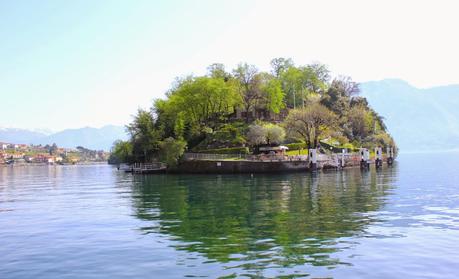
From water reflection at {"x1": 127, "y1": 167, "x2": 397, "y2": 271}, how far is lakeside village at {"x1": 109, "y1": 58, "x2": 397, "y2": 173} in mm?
48572

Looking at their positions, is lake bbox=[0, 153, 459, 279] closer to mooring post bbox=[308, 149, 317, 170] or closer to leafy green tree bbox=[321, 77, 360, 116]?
mooring post bbox=[308, 149, 317, 170]

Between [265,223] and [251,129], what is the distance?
90531 millimetres

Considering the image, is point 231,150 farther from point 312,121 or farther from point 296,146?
point 312,121

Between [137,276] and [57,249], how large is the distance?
319 inches

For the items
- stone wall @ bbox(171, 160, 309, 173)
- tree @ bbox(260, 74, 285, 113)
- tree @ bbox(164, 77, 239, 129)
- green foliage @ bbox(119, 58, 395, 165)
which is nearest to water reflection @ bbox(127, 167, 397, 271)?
stone wall @ bbox(171, 160, 309, 173)

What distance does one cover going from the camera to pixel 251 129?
120500 millimetres

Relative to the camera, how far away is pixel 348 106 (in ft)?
532

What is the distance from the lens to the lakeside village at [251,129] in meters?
103

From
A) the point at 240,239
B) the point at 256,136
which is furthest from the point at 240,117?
the point at 240,239

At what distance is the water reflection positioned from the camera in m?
21.2

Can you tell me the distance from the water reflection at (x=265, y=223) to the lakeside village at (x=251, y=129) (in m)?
48.6

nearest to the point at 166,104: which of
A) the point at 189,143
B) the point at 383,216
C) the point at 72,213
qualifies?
the point at 189,143

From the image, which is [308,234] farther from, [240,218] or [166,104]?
[166,104]

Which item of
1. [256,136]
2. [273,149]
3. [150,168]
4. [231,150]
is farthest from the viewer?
[231,150]
